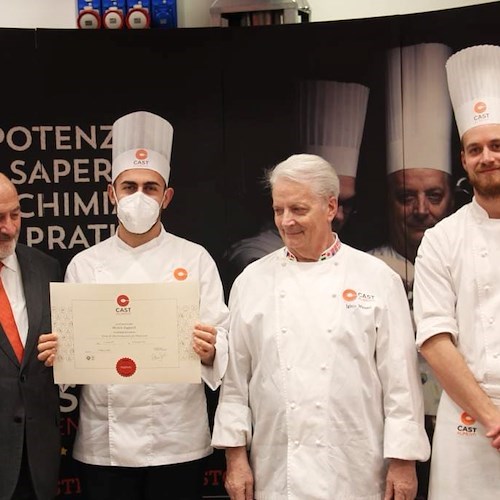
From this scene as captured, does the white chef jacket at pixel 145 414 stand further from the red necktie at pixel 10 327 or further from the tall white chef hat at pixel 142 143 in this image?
the tall white chef hat at pixel 142 143

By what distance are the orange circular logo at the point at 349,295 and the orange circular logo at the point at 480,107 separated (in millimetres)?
790

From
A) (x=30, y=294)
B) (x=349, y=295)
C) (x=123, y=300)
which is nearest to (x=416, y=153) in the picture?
(x=349, y=295)

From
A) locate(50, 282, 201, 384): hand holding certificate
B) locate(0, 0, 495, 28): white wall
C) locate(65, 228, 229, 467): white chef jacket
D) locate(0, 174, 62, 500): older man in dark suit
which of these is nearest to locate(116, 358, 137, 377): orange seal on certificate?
locate(50, 282, 201, 384): hand holding certificate

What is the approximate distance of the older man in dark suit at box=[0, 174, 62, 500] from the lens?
2.99m

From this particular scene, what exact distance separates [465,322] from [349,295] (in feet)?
1.30

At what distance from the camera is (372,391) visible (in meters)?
2.85

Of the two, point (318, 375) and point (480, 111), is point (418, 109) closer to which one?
point (480, 111)

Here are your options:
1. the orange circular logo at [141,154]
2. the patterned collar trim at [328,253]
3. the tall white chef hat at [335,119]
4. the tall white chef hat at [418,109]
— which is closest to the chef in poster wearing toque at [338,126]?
the tall white chef hat at [335,119]

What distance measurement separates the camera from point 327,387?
2814 mm

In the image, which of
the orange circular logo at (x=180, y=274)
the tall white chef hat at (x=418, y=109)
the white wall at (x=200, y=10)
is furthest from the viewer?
the white wall at (x=200, y=10)

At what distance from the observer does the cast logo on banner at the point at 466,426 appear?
281 cm

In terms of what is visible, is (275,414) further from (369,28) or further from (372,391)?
(369,28)

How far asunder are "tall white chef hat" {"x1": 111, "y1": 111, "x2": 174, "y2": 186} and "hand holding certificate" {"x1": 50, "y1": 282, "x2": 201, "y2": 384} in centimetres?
65

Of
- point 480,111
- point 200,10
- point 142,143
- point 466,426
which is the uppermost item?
point 200,10
